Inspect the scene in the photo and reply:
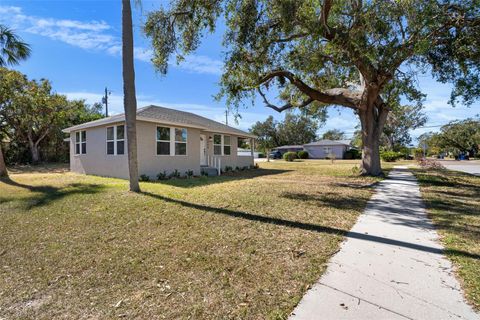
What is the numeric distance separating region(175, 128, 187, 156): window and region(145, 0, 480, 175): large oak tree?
3691 millimetres

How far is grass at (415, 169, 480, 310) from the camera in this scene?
11.5 feet

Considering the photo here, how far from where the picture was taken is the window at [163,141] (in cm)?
1438

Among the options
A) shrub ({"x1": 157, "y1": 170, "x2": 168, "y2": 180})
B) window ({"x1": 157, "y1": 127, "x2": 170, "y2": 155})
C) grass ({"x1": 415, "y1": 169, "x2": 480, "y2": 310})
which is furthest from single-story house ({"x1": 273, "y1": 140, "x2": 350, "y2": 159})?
grass ({"x1": 415, "y1": 169, "x2": 480, "y2": 310})

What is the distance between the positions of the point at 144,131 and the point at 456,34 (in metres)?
12.9

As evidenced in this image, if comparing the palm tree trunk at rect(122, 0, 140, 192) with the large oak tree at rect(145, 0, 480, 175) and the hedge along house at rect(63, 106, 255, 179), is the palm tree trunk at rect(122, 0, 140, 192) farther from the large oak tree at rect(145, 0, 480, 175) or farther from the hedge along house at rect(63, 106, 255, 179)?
the hedge along house at rect(63, 106, 255, 179)

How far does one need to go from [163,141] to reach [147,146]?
1038mm

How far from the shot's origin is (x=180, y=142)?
15.4 meters

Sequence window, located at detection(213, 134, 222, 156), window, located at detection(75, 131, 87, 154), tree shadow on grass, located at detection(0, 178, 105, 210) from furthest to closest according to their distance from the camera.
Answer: window, located at detection(213, 134, 222, 156), window, located at detection(75, 131, 87, 154), tree shadow on grass, located at detection(0, 178, 105, 210)

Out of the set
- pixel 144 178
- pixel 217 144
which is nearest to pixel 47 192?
pixel 144 178

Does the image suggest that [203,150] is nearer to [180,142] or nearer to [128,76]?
[180,142]

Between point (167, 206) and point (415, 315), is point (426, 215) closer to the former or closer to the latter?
point (415, 315)

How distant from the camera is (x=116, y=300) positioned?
127 inches

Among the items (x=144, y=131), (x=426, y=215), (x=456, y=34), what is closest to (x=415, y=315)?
(x=426, y=215)

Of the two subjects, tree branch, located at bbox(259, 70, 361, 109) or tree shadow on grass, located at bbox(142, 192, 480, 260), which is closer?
tree shadow on grass, located at bbox(142, 192, 480, 260)
